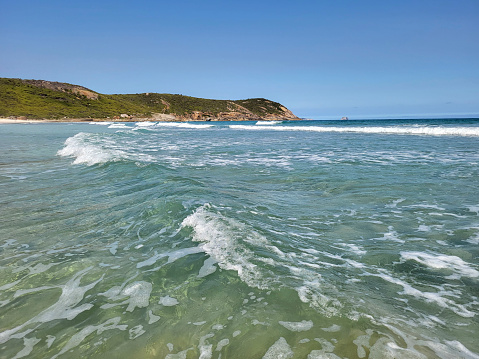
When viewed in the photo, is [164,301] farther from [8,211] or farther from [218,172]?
[218,172]

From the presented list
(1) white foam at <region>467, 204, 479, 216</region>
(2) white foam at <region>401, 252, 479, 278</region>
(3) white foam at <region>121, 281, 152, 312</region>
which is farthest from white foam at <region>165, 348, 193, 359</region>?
(1) white foam at <region>467, 204, 479, 216</region>

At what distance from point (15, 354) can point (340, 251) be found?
4245 millimetres

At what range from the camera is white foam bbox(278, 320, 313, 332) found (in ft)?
9.46

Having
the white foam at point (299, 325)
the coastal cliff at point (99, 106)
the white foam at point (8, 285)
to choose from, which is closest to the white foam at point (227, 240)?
the white foam at point (299, 325)

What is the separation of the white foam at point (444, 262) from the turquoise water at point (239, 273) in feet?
0.09

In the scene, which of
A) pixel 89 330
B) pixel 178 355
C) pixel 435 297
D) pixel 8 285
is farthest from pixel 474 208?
pixel 8 285

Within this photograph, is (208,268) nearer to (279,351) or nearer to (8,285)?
(279,351)

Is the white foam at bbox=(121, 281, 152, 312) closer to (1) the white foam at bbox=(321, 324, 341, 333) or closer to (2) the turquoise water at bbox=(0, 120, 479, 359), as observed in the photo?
(2) the turquoise water at bbox=(0, 120, 479, 359)

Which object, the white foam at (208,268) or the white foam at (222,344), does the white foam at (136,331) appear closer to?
the white foam at (222,344)

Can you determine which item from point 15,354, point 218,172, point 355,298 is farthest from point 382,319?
point 218,172

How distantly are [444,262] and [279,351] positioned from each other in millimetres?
3284

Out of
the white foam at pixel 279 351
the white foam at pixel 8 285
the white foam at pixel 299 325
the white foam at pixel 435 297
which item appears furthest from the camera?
the white foam at pixel 8 285

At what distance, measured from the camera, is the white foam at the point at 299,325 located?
2883 millimetres

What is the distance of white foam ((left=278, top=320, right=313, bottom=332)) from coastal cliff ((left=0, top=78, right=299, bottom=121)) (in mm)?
129112
